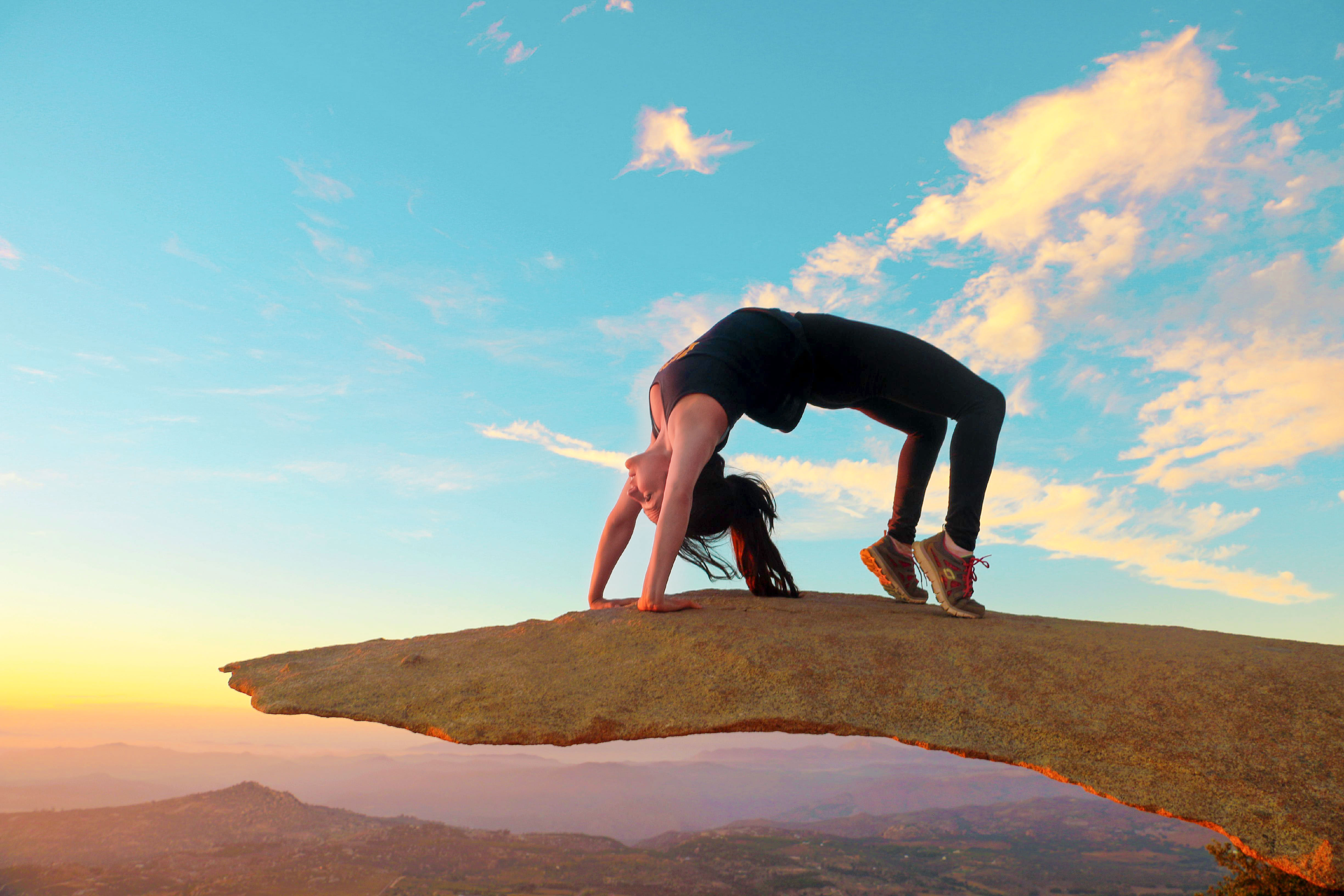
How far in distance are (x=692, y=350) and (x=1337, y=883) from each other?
320 cm

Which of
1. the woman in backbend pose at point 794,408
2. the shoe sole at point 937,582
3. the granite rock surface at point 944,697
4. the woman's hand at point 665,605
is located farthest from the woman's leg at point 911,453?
the woman's hand at point 665,605

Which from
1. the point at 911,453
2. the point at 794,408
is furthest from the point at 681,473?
the point at 911,453

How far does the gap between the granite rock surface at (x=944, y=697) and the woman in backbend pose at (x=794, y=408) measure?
0.47 meters

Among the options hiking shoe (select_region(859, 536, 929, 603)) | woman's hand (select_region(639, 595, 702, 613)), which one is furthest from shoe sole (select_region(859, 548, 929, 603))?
woman's hand (select_region(639, 595, 702, 613))

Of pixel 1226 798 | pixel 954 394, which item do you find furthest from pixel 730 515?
pixel 1226 798

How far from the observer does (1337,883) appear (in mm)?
2230

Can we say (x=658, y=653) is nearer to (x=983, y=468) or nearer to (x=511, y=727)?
(x=511, y=727)

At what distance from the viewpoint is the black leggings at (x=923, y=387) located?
159 inches

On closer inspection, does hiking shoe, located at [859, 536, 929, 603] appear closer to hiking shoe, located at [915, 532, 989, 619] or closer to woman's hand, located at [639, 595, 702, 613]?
hiking shoe, located at [915, 532, 989, 619]

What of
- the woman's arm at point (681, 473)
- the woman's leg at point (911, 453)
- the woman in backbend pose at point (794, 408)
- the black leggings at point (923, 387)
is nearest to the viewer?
the woman's arm at point (681, 473)

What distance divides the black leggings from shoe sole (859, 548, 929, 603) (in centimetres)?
88

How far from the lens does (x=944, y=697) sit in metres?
3.01

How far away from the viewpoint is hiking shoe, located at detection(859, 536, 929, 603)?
191 inches

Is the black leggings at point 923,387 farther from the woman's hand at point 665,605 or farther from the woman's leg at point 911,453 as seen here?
the woman's hand at point 665,605
